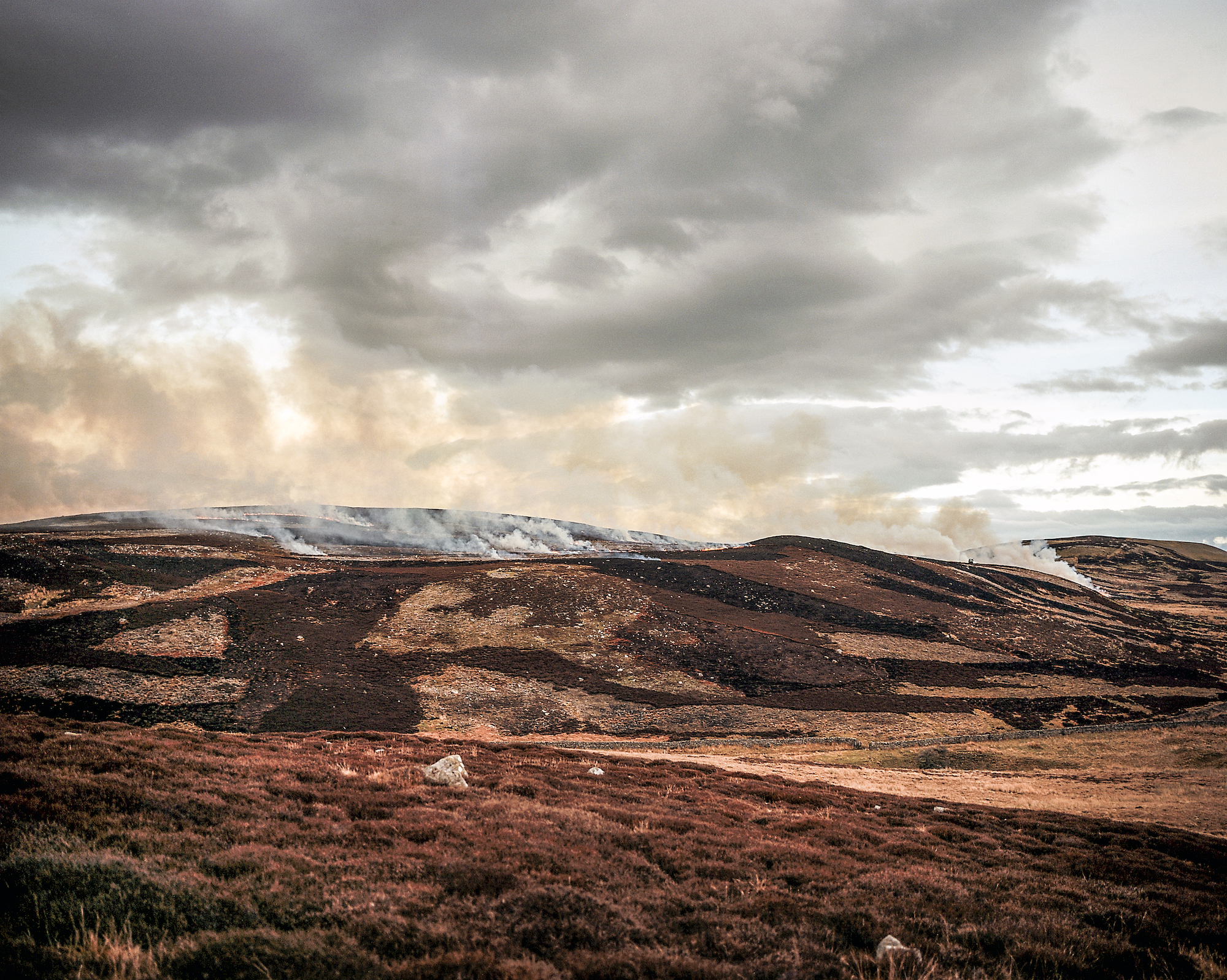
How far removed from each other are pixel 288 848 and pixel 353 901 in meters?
3.27

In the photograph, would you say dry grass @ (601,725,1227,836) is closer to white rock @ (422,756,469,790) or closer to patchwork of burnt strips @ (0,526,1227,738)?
patchwork of burnt strips @ (0,526,1227,738)

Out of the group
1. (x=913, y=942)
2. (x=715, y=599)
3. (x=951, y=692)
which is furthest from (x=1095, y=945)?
(x=715, y=599)

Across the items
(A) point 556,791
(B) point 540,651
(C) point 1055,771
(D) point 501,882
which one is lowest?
(C) point 1055,771

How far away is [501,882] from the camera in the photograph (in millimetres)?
10547

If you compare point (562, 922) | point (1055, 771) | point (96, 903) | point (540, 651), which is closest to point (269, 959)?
point (96, 903)

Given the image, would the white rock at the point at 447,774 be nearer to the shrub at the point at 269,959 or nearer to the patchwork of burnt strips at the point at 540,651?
the shrub at the point at 269,959

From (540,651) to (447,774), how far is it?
58718 millimetres

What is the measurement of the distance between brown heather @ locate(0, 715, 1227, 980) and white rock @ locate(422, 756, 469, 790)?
770 mm

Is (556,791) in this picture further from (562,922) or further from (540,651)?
(540,651)

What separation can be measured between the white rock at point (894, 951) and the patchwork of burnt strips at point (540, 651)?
5109 centimetres

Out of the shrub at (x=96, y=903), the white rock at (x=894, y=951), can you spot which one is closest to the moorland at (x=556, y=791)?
the shrub at (x=96, y=903)

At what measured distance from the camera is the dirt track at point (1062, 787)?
101 feet

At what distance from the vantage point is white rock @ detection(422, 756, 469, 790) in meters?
19.0

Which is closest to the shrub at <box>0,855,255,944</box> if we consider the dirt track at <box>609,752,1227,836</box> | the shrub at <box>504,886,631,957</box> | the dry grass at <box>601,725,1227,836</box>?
the shrub at <box>504,886,631,957</box>
